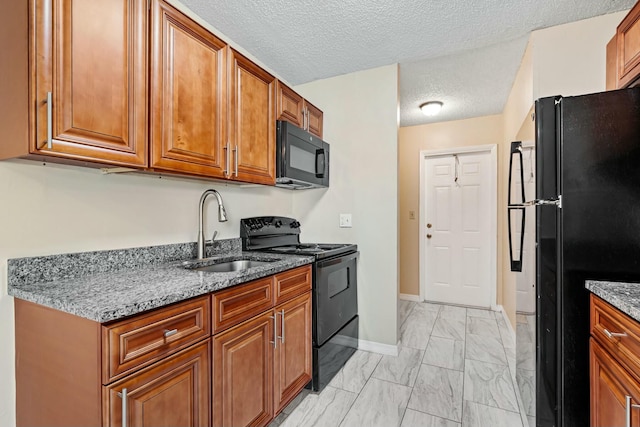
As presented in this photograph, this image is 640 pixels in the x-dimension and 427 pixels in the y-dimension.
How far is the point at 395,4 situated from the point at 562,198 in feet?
4.75

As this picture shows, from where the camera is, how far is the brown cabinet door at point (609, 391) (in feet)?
3.09

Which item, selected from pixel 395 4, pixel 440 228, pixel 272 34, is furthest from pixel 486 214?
pixel 272 34

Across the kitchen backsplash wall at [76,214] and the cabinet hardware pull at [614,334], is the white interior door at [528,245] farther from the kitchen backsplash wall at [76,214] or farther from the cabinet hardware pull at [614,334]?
the kitchen backsplash wall at [76,214]

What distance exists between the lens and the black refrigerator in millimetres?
1283

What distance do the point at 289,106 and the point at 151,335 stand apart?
1799mm

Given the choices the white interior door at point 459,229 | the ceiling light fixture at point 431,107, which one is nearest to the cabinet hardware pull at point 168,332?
the ceiling light fixture at point 431,107

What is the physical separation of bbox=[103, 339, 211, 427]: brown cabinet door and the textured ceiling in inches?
77.5

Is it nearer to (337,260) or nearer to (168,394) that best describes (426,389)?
(337,260)

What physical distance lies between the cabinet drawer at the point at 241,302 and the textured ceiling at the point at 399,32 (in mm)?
1685

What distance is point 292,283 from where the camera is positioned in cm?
175

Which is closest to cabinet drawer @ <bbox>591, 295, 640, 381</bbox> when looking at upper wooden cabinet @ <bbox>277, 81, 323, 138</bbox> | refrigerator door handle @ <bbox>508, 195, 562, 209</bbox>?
refrigerator door handle @ <bbox>508, 195, 562, 209</bbox>

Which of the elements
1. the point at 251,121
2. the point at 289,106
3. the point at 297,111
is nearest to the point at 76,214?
the point at 251,121

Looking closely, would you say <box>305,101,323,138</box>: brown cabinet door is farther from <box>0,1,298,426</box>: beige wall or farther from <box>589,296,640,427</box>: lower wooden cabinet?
<box>589,296,640,427</box>: lower wooden cabinet

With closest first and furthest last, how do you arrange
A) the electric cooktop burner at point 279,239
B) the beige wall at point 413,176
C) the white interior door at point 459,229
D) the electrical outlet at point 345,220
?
the electric cooktop burner at point 279,239, the electrical outlet at point 345,220, the white interior door at point 459,229, the beige wall at point 413,176
